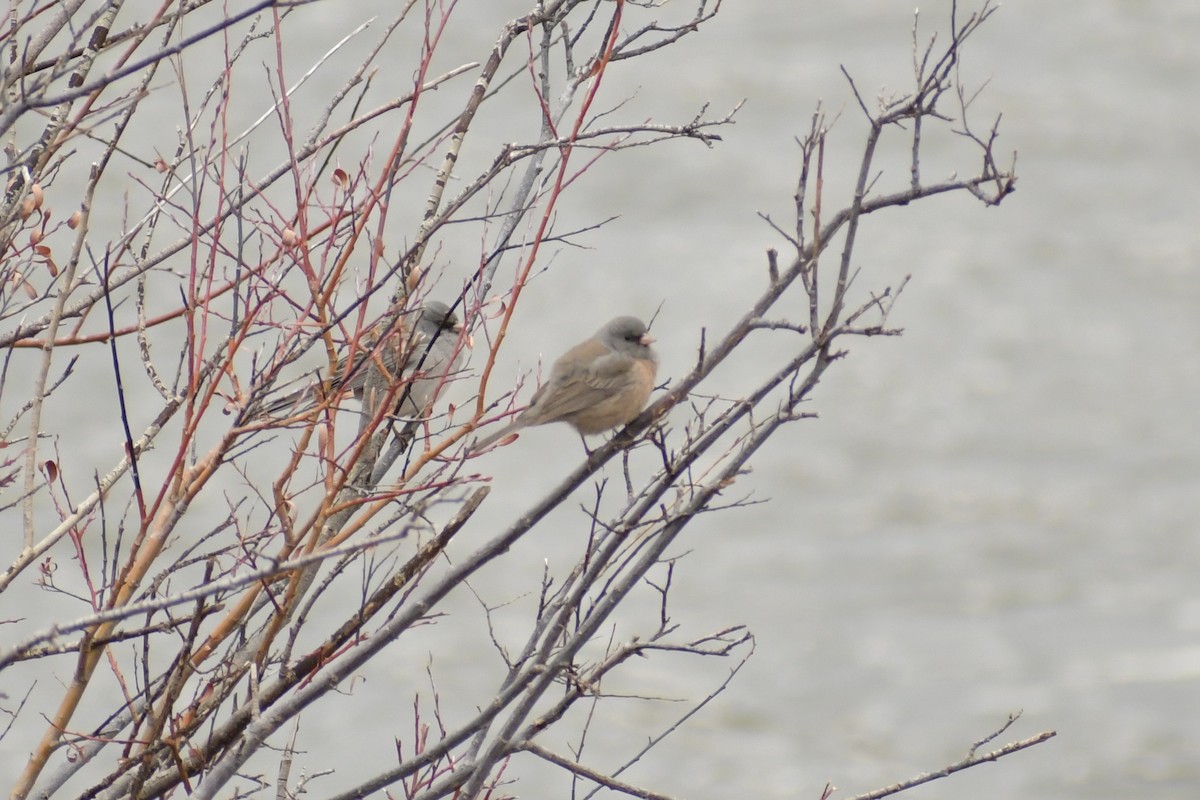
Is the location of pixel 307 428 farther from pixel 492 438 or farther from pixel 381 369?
pixel 492 438

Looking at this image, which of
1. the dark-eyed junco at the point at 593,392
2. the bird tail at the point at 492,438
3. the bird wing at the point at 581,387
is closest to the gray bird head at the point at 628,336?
the dark-eyed junco at the point at 593,392

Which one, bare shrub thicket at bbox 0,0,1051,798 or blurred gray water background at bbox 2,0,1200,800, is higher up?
blurred gray water background at bbox 2,0,1200,800

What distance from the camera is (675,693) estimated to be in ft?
38.1

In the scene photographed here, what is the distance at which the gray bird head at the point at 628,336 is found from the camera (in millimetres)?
5855

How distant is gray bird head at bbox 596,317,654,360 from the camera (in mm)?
5855

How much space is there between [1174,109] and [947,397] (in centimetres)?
478

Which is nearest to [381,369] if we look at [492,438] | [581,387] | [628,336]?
[492,438]

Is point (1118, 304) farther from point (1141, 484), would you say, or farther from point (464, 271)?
point (464, 271)

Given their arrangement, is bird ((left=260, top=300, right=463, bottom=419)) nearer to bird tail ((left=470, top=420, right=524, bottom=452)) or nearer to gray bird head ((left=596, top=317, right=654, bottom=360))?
bird tail ((left=470, top=420, right=524, bottom=452))

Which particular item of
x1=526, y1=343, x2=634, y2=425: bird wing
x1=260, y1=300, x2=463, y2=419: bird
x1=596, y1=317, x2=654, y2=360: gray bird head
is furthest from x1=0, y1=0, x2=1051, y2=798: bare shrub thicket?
x1=596, y1=317, x2=654, y2=360: gray bird head

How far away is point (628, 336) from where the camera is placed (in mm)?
5898

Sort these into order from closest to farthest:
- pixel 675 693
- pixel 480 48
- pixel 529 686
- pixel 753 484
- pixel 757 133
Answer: pixel 529 686, pixel 675 693, pixel 753 484, pixel 480 48, pixel 757 133

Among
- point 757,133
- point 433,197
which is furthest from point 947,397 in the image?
point 433,197

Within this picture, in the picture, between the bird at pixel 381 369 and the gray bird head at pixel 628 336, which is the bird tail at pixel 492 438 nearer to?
the bird at pixel 381 369
